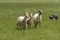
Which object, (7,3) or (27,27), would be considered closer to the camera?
(27,27)

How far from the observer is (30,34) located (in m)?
2.62

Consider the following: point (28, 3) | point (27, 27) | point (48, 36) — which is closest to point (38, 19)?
point (27, 27)

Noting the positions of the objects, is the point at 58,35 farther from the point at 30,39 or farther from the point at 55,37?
the point at 30,39

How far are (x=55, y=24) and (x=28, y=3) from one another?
270 centimetres

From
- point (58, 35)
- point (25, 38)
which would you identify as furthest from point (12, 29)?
point (58, 35)

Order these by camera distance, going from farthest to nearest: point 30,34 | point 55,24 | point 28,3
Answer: point 28,3, point 55,24, point 30,34

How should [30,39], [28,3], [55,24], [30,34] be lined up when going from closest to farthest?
[30,39]
[30,34]
[55,24]
[28,3]

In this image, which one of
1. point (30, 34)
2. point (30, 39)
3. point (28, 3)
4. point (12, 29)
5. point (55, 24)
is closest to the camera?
point (30, 39)

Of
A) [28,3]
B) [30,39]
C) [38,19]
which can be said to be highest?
[28,3]

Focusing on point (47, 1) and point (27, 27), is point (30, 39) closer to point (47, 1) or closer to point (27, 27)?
point (27, 27)

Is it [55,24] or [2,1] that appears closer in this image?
[55,24]

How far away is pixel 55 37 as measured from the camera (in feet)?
8.25

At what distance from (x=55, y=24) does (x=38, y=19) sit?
329 mm

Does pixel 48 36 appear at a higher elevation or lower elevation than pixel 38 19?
lower
